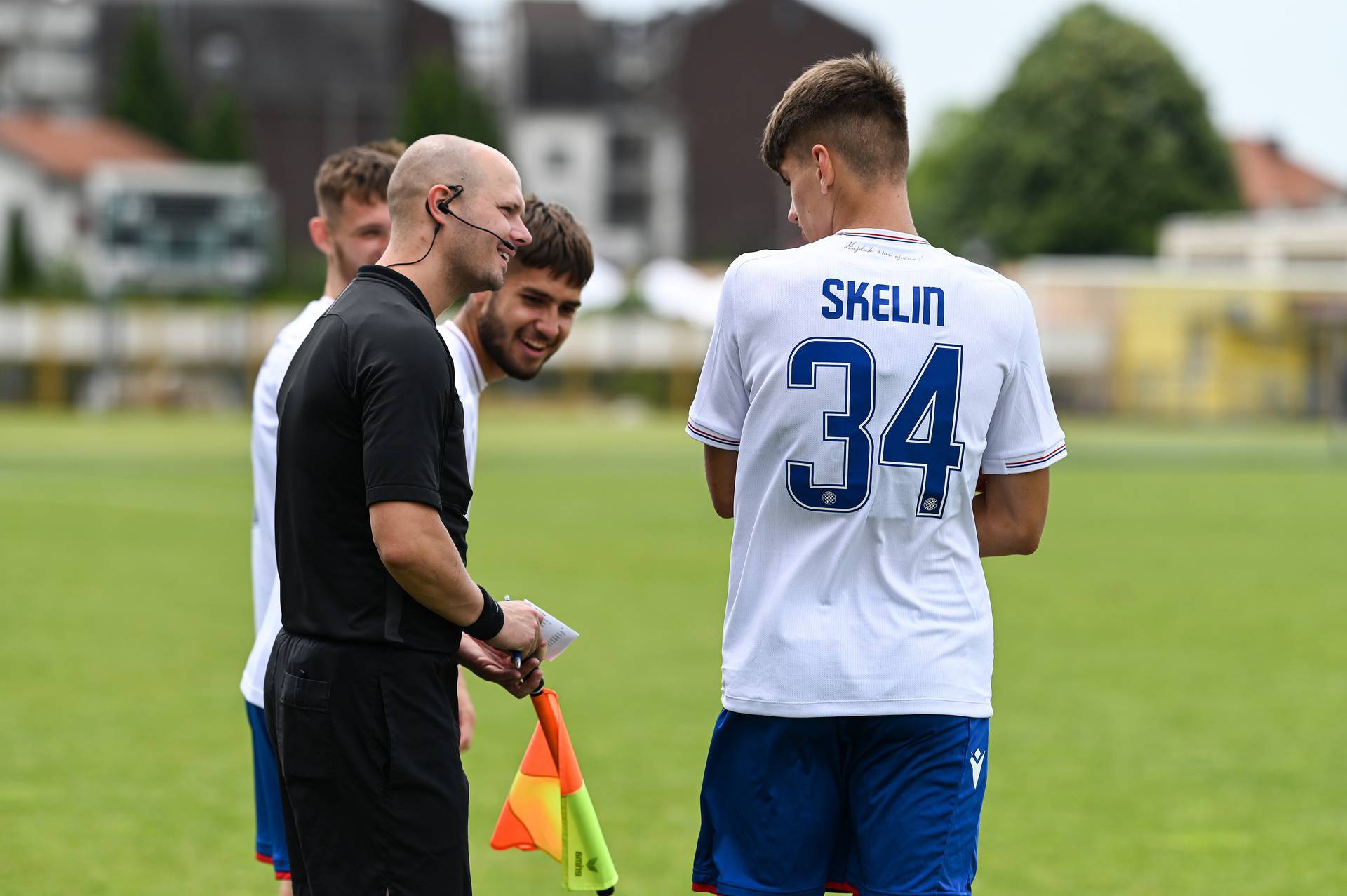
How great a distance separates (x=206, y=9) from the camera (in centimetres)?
8162

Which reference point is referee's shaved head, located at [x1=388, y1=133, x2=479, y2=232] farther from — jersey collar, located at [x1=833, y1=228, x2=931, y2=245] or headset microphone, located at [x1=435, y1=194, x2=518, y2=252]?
jersey collar, located at [x1=833, y1=228, x2=931, y2=245]

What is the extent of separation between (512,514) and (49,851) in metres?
16.6

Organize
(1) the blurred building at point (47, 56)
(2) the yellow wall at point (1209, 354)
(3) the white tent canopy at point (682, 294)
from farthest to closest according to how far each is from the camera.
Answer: (1) the blurred building at point (47, 56), (2) the yellow wall at point (1209, 354), (3) the white tent canopy at point (682, 294)

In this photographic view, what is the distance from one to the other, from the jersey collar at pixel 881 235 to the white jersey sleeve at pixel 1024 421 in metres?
0.23

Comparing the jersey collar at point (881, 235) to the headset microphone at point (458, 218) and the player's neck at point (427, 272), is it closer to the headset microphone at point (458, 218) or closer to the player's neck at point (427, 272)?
the headset microphone at point (458, 218)

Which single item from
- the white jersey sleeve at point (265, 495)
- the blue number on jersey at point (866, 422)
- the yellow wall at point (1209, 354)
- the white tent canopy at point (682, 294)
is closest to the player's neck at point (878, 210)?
the blue number on jersey at point (866, 422)

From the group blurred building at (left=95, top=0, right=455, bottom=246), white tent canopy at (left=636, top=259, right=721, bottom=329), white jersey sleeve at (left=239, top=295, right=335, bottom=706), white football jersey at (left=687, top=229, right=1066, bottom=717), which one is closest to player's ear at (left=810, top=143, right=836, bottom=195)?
white football jersey at (left=687, top=229, right=1066, bottom=717)

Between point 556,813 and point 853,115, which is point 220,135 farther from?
point 853,115

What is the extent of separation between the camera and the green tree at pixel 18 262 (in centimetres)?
6097

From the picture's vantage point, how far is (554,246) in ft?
13.6

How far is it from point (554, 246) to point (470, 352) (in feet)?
1.12

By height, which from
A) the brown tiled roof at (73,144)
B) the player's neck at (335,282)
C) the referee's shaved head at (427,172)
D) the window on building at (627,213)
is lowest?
the player's neck at (335,282)

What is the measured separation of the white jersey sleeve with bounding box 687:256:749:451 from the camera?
3.22 metres

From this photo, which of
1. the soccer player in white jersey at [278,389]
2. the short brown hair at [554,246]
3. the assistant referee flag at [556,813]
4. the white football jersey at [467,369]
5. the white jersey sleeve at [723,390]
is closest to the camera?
the white jersey sleeve at [723,390]
